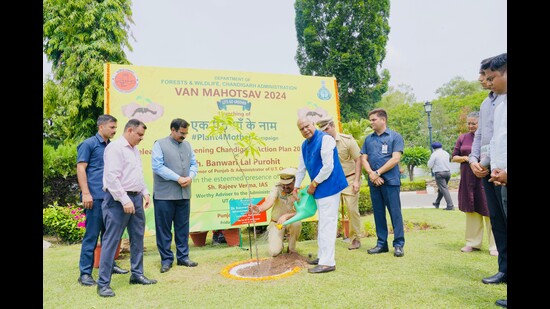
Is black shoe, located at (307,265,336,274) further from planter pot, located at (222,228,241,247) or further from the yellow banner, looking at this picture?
planter pot, located at (222,228,241,247)

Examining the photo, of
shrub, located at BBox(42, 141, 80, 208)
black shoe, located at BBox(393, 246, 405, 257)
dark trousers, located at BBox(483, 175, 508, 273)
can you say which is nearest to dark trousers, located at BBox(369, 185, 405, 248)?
black shoe, located at BBox(393, 246, 405, 257)

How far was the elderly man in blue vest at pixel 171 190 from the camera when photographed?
183 inches

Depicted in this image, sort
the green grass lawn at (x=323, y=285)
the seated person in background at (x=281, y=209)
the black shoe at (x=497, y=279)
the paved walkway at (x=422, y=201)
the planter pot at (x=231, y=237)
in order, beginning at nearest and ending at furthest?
the green grass lawn at (x=323, y=285) → the black shoe at (x=497, y=279) → the seated person in background at (x=281, y=209) → the planter pot at (x=231, y=237) → the paved walkway at (x=422, y=201)

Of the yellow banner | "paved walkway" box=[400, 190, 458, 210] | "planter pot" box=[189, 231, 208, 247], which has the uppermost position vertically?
the yellow banner

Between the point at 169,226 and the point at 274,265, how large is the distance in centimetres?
144

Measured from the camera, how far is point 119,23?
12883 mm

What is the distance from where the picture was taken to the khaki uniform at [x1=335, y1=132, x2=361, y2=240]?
547cm

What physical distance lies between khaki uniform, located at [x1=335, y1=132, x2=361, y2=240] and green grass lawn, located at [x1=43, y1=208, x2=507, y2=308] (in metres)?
0.36

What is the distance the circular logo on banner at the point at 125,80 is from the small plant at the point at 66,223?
2761 millimetres

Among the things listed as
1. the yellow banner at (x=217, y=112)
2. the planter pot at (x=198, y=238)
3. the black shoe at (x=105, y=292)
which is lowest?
the planter pot at (x=198, y=238)

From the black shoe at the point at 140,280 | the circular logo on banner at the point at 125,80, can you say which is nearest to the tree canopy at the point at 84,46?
the circular logo on banner at the point at 125,80

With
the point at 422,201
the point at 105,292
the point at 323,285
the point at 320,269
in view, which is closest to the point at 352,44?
the point at 422,201

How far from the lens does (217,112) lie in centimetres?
608

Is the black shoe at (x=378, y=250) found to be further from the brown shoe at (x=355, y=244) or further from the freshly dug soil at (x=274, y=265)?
the freshly dug soil at (x=274, y=265)
